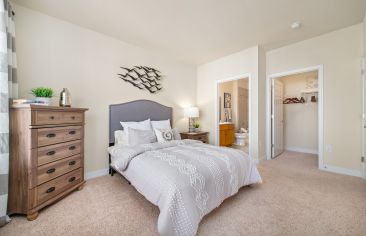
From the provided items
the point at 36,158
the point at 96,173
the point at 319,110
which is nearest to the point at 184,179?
the point at 36,158

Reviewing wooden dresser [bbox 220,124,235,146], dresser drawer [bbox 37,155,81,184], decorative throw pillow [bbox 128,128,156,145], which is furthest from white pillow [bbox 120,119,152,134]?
wooden dresser [bbox 220,124,235,146]

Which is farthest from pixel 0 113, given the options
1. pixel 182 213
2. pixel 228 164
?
pixel 228 164

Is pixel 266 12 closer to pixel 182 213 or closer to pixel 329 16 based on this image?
pixel 329 16

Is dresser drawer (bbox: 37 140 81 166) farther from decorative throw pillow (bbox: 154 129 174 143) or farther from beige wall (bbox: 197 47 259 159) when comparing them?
beige wall (bbox: 197 47 259 159)

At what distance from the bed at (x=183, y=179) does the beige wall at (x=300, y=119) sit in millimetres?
3431

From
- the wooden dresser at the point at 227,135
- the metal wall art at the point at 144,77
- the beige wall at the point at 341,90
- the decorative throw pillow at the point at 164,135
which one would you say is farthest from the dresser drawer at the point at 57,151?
the beige wall at the point at 341,90

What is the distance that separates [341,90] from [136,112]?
3872mm

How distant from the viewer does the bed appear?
1.29 meters

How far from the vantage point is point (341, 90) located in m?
2.85

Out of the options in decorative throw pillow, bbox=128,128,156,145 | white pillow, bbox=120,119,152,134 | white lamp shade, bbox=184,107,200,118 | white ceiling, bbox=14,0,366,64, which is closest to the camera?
white ceiling, bbox=14,0,366,64

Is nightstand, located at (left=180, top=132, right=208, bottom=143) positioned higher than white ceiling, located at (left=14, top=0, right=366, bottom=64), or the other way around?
white ceiling, located at (left=14, top=0, right=366, bottom=64)

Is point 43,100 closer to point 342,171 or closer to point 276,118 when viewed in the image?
point 276,118

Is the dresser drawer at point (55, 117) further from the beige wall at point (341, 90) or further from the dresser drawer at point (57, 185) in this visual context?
the beige wall at point (341, 90)

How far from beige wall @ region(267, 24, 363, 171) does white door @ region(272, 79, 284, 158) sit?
91cm
